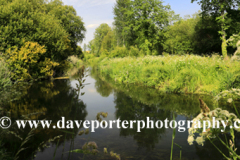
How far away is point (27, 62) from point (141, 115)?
8.96 meters

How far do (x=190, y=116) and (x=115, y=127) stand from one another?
2509 millimetres

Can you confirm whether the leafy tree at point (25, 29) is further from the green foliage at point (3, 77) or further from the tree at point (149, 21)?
the tree at point (149, 21)

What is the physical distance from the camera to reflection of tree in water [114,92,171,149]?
4396 mm

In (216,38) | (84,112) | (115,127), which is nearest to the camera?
(115,127)

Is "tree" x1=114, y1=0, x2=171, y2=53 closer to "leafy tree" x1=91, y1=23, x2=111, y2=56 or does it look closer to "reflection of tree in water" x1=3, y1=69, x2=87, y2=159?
"reflection of tree in water" x1=3, y1=69, x2=87, y2=159

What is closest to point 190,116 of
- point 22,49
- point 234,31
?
point 22,49

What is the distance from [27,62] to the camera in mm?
11812

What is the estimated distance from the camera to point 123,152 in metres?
3.78

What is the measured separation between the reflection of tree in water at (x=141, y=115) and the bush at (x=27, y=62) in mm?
6376

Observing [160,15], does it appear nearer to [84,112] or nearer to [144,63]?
[144,63]

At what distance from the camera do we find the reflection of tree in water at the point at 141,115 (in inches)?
173

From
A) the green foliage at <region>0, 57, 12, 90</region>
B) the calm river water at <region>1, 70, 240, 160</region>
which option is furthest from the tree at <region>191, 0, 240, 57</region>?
the green foliage at <region>0, 57, 12, 90</region>

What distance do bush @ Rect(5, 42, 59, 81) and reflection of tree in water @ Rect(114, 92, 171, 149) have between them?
6.38 m

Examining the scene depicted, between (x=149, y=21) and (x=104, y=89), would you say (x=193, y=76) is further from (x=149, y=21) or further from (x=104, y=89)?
(x=149, y=21)
